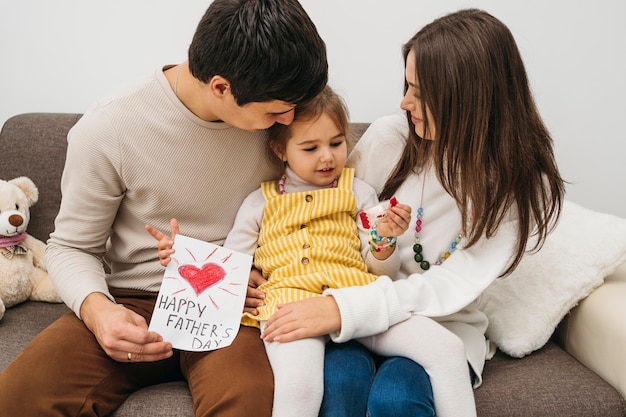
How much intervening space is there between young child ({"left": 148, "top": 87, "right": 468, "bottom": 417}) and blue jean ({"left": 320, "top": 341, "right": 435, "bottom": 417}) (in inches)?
6.6

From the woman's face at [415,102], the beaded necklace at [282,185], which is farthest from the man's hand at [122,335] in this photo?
the woman's face at [415,102]

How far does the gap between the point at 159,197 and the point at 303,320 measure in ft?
1.46

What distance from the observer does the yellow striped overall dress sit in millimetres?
1430

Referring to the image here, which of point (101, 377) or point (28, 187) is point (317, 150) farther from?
point (28, 187)

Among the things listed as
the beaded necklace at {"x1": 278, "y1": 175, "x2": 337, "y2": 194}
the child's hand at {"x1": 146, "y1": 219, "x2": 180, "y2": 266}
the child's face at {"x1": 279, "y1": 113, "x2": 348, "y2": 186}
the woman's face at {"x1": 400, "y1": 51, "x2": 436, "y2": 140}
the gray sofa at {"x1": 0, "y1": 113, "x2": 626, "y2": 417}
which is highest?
the woman's face at {"x1": 400, "y1": 51, "x2": 436, "y2": 140}

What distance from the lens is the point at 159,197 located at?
1.48m

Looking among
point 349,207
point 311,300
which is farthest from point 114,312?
point 349,207

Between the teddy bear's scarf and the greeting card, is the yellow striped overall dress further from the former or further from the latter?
the teddy bear's scarf

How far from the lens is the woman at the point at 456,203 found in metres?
1.32

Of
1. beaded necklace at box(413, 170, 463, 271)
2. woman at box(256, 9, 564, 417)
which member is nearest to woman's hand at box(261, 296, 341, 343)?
woman at box(256, 9, 564, 417)

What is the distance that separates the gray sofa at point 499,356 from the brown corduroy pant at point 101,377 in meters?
0.05

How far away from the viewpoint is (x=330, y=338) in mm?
1408

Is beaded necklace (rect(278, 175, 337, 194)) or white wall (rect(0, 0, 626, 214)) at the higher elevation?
white wall (rect(0, 0, 626, 214))

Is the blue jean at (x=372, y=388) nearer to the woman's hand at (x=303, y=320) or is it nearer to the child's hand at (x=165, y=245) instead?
the woman's hand at (x=303, y=320)
